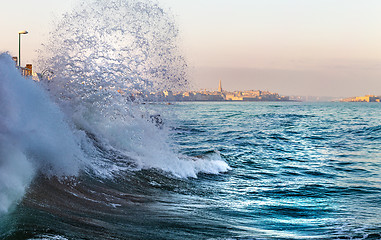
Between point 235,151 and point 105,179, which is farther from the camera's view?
point 235,151

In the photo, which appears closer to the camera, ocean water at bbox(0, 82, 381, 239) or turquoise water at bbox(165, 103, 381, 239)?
ocean water at bbox(0, 82, 381, 239)

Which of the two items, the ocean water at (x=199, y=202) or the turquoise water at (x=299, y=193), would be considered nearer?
the ocean water at (x=199, y=202)

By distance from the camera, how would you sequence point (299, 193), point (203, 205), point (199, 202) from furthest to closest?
point (299, 193) → point (199, 202) → point (203, 205)

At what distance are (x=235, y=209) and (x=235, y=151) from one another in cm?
1187

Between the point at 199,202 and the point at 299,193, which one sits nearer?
the point at 199,202

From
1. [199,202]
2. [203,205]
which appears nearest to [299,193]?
[199,202]

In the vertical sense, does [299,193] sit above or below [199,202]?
below

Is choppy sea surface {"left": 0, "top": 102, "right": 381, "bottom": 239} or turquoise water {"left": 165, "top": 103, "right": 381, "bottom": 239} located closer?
choppy sea surface {"left": 0, "top": 102, "right": 381, "bottom": 239}

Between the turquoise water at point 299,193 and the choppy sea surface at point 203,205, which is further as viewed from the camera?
the turquoise water at point 299,193

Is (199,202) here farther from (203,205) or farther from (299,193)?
(299,193)

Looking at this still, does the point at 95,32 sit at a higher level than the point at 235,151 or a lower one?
higher

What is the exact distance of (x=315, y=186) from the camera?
11.1 m

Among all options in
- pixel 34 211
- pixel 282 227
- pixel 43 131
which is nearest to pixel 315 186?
pixel 282 227

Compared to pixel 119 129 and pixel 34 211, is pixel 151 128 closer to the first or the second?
pixel 119 129
